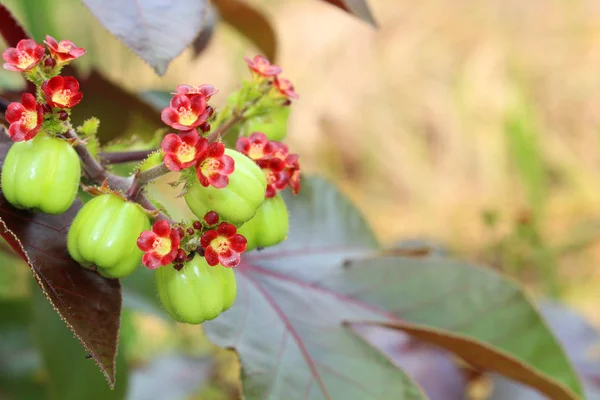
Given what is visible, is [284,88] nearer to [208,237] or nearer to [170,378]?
[208,237]

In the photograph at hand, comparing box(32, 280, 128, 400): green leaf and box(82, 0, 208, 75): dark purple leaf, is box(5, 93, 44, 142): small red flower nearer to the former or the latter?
box(82, 0, 208, 75): dark purple leaf

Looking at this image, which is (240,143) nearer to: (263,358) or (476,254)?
(263,358)

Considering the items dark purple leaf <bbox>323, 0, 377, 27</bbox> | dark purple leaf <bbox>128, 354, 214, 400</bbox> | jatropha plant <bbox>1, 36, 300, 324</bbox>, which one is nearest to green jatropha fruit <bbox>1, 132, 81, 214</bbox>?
jatropha plant <bbox>1, 36, 300, 324</bbox>

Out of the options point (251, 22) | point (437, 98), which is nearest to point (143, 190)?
point (251, 22)

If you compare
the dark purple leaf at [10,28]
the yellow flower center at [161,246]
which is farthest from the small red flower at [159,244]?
the dark purple leaf at [10,28]

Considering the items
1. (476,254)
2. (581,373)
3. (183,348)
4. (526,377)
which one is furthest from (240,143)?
(476,254)

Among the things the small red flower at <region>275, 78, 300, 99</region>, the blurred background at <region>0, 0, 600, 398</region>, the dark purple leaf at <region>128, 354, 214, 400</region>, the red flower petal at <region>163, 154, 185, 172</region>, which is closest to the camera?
the red flower petal at <region>163, 154, 185, 172</region>
